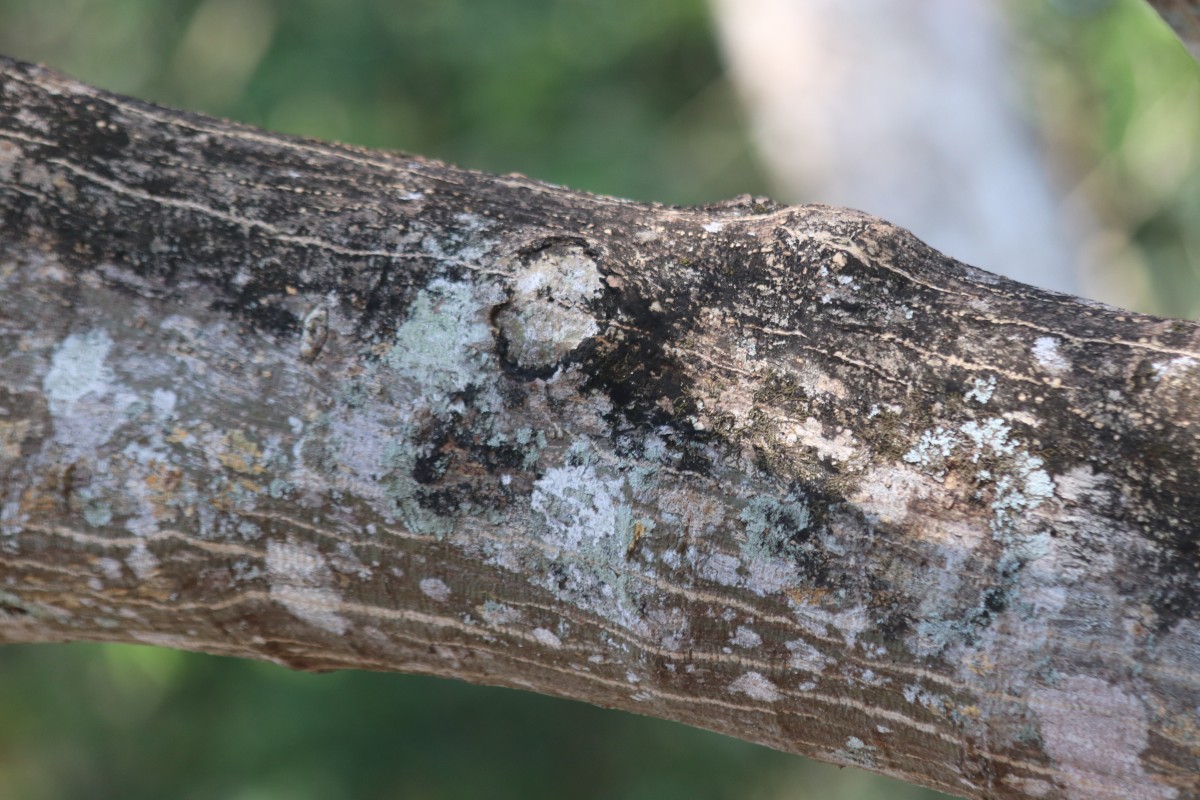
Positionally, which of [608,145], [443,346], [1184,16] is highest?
[608,145]

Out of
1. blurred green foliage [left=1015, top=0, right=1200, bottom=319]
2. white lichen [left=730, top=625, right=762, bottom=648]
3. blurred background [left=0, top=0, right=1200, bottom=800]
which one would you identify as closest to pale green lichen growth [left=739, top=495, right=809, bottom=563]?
white lichen [left=730, top=625, right=762, bottom=648]

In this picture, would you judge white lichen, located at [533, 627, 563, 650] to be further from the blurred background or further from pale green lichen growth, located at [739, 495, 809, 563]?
the blurred background

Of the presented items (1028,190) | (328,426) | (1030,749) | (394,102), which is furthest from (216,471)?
(394,102)

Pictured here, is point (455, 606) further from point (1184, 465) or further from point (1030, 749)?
point (1184, 465)

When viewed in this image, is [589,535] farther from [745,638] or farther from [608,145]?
[608,145]

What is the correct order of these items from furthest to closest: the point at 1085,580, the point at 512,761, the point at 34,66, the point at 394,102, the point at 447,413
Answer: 1. the point at 394,102
2. the point at 512,761
3. the point at 34,66
4. the point at 447,413
5. the point at 1085,580

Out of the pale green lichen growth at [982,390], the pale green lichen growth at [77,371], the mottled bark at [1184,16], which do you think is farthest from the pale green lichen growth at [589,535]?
the mottled bark at [1184,16]

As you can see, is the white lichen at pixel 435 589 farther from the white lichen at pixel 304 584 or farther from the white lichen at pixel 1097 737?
the white lichen at pixel 1097 737

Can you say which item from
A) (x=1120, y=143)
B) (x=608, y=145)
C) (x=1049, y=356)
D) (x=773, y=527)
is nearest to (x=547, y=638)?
(x=773, y=527)
